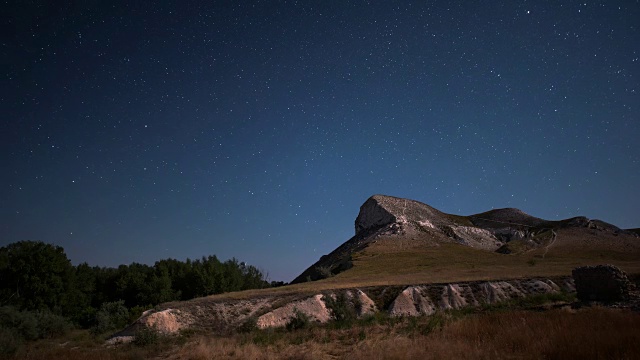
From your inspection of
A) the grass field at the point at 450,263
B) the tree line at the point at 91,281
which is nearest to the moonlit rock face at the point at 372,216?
the grass field at the point at 450,263

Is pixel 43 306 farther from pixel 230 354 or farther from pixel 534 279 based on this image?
pixel 534 279

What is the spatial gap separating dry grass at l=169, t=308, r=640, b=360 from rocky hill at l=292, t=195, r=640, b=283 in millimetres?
36178

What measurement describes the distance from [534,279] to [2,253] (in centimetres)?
7370

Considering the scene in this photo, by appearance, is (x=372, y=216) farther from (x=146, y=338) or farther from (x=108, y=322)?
(x=146, y=338)

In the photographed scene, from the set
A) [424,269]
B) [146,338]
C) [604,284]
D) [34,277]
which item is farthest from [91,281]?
[604,284]

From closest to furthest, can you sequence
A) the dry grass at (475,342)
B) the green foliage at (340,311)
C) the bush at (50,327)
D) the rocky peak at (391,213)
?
the dry grass at (475,342)
the green foliage at (340,311)
the bush at (50,327)
the rocky peak at (391,213)

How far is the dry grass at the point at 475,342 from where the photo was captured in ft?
33.3

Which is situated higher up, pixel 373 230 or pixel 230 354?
pixel 373 230

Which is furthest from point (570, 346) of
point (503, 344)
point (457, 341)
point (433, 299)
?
point (433, 299)

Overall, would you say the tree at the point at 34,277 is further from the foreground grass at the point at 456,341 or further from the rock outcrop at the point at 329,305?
the foreground grass at the point at 456,341

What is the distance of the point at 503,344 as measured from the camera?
1152 cm

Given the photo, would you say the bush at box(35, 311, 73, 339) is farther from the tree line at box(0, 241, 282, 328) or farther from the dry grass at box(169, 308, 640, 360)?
the dry grass at box(169, 308, 640, 360)

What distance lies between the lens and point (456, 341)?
12305mm

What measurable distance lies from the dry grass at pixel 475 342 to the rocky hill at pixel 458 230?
36.2m
